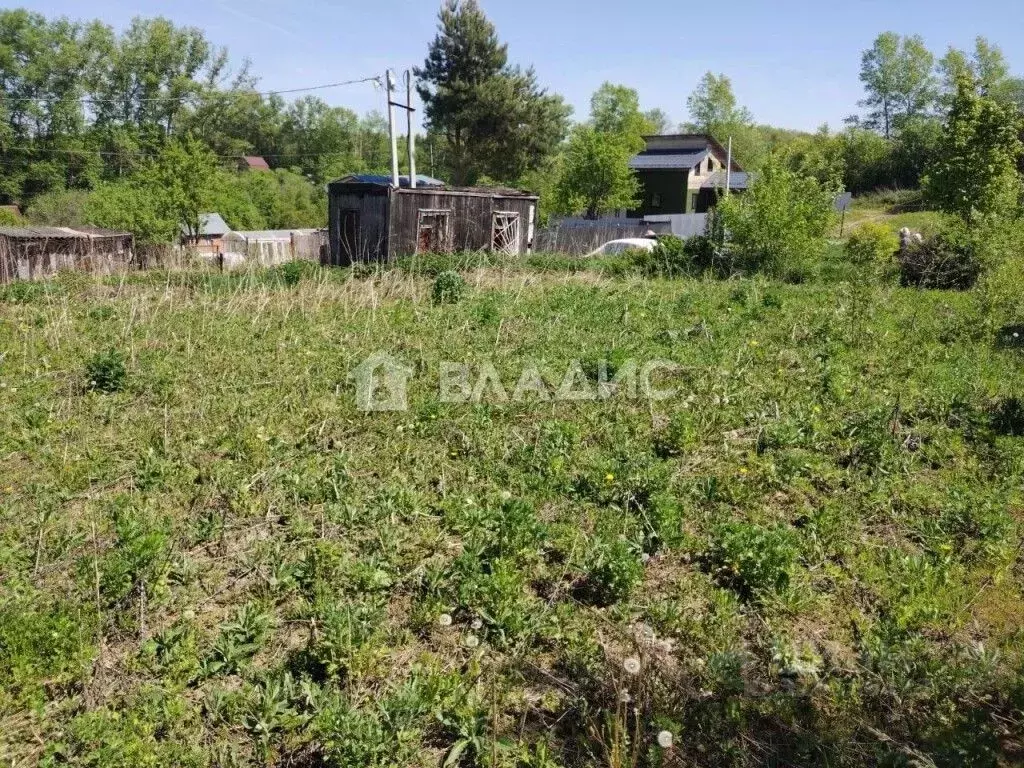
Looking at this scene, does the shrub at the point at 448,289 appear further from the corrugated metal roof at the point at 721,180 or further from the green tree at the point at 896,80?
the green tree at the point at 896,80

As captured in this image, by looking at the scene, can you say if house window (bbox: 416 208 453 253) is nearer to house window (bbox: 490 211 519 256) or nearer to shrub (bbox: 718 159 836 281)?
house window (bbox: 490 211 519 256)

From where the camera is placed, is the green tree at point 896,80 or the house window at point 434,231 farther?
the green tree at point 896,80

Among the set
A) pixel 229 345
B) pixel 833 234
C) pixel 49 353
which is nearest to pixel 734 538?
pixel 229 345

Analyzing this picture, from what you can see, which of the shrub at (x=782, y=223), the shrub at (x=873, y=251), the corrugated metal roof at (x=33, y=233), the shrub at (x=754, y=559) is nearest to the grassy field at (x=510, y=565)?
the shrub at (x=754, y=559)

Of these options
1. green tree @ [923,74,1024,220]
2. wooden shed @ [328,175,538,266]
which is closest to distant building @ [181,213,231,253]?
wooden shed @ [328,175,538,266]

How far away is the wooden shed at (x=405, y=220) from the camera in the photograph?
19453 millimetres

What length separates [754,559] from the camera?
4.14m

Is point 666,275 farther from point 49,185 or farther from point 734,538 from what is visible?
point 49,185

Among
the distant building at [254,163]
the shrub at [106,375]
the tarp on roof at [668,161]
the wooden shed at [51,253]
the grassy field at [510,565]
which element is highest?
the distant building at [254,163]

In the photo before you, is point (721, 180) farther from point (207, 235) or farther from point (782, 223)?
point (207, 235)

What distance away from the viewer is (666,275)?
56.4ft

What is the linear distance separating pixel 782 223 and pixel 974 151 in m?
8.05

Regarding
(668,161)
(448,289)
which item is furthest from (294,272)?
(668,161)

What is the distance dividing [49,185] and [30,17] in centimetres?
1088
